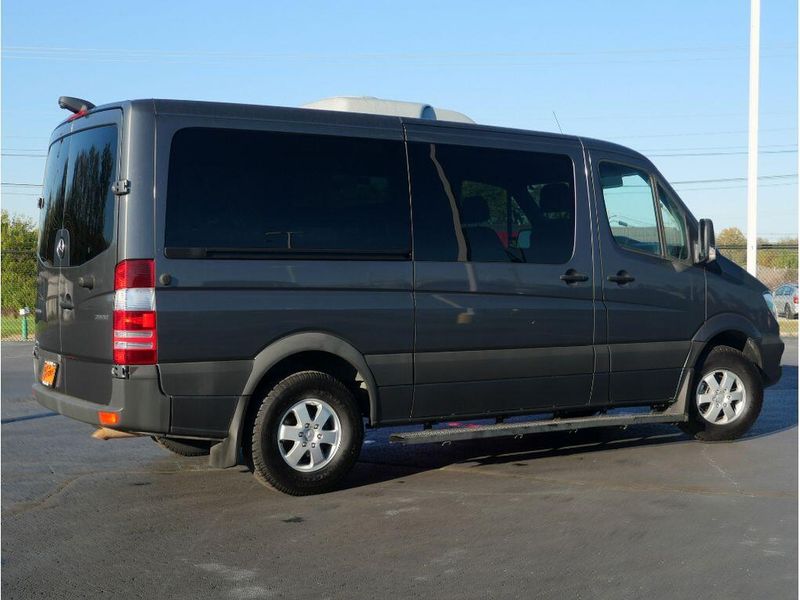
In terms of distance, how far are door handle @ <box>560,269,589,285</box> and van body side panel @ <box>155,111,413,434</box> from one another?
1383 mm

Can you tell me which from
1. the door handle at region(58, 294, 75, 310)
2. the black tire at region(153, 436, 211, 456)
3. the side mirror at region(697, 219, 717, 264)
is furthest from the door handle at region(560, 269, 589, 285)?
the door handle at region(58, 294, 75, 310)

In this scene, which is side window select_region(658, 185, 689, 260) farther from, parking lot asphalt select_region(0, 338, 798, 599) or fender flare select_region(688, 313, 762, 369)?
parking lot asphalt select_region(0, 338, 798, 599)

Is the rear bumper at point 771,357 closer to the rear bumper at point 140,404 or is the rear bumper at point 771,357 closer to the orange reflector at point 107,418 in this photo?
the rear bumper at point 140,404

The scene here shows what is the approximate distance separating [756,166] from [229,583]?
16878 millimetres

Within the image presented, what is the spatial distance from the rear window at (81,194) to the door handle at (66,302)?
23cm

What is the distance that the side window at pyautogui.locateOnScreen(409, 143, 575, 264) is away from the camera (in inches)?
288

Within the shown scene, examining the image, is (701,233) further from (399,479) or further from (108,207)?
(108,207)

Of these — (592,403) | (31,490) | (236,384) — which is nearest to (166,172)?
(236,384)

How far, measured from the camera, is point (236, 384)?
653 centimetres

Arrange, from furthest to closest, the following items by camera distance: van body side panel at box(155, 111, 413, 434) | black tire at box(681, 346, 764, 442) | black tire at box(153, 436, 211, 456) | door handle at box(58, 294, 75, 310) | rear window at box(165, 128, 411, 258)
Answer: black tire at box(681, 346, 764, 442), black tire at box(153, 436, 211, 456), door handle at box(58, 294, 75, 310), rear window at box(165, 128, 411, 258), van body side panel at box(155, 111, 413, 434)

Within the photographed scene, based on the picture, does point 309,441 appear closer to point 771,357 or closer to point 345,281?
point 345,281

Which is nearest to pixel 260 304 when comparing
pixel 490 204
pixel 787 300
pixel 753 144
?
pixel 490 204

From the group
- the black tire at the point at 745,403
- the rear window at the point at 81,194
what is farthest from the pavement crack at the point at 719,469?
the rear window at the point at 81,194

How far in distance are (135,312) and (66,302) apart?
876 millimetres
